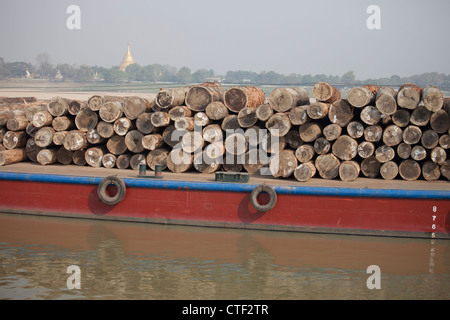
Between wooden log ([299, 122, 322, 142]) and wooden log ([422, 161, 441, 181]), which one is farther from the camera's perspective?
wooden log ([299, 122, 322, 142])

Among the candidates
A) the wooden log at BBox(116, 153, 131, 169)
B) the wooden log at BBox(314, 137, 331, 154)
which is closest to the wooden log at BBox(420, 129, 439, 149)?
the wooden log at BBox(314, 137, 331, 154)

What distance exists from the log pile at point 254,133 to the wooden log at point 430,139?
0.07 ft

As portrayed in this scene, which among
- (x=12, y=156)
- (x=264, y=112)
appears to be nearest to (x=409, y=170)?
(x=264, y=112)

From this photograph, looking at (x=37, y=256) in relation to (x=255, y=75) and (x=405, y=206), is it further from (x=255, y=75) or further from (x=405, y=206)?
(x=255, y=75)

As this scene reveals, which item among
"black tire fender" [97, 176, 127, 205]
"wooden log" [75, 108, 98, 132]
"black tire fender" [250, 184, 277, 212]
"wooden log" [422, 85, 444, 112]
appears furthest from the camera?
"wooden log" [75, 108, 98, 132]

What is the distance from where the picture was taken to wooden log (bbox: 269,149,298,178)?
44.7 feet

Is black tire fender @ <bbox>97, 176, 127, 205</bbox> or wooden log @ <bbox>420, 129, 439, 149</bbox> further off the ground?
wooden log @ <bbox>420, 129, 439, 149</bbox>

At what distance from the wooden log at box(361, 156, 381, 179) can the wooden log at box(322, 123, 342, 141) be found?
3.17 feet

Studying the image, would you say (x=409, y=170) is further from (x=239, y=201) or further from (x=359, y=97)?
(x=239, y=201)

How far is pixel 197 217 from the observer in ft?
43.4

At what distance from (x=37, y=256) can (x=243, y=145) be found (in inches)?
205

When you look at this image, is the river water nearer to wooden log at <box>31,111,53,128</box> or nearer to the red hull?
the red hull

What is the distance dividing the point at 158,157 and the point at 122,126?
116 centimetres

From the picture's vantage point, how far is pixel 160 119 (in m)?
14.3
